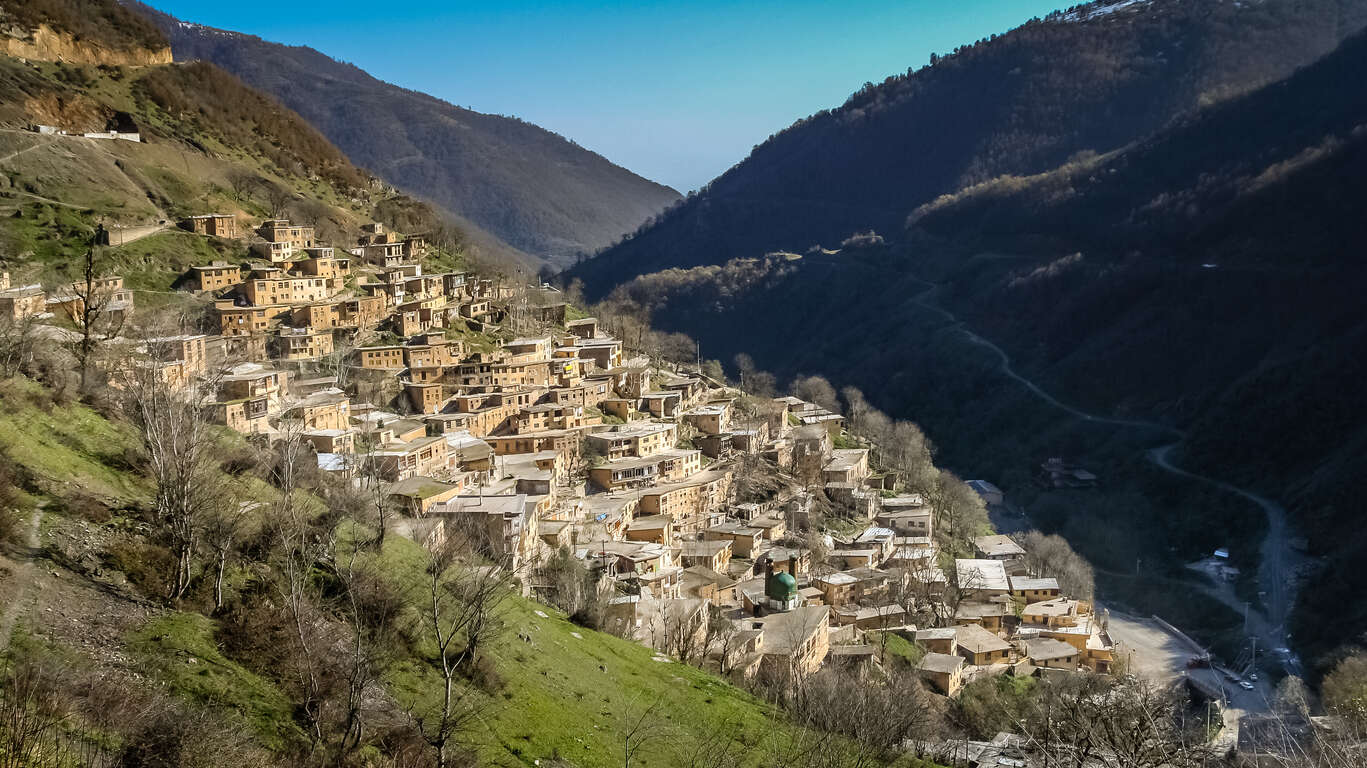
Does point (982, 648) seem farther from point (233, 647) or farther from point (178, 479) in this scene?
point (178, 479)

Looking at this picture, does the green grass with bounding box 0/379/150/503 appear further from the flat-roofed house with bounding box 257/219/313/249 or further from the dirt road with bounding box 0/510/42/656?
the flat-roofed house with bounding box 257/219/313/249

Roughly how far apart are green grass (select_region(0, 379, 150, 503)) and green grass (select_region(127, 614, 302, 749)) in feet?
10.4

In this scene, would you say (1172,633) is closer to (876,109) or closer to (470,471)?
(470,471)

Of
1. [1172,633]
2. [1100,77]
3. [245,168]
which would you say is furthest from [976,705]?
[1100,77]

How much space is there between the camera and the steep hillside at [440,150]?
14000 centimetres

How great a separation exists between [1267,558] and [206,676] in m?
40.5

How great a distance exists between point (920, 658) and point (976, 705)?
221 cm

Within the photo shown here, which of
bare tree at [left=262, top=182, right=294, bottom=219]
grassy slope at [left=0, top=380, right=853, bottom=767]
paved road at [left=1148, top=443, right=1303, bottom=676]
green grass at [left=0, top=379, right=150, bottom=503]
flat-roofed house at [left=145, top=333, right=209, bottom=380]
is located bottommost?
paved road at [left=1148, top=443, right=1303, bottom=676]

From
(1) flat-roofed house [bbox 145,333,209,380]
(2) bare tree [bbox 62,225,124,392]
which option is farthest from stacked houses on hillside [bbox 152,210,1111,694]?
(2) bare tree [bbox 62,225,124,392]

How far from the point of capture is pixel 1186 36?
132 meters

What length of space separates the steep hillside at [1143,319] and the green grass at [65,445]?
33834 millimetres

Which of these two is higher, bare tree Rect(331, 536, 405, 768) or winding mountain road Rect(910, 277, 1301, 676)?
→ bare tree Rect(331, 536, 405, 768)

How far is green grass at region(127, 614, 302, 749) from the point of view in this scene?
1188cm

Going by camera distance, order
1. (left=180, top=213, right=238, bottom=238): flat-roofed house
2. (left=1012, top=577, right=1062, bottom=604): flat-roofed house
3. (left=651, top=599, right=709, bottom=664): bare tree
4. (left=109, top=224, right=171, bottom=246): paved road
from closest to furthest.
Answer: (left=651, top=599, right=709, bottom=664): bare tree < (left=1012, top=577, right=1062, bottom=604): flat-roofed house < (left=109, top=224, right=171, bottom=246): paved road < (left=180, top=213, right=238, bottom=238): flat-roofed house
